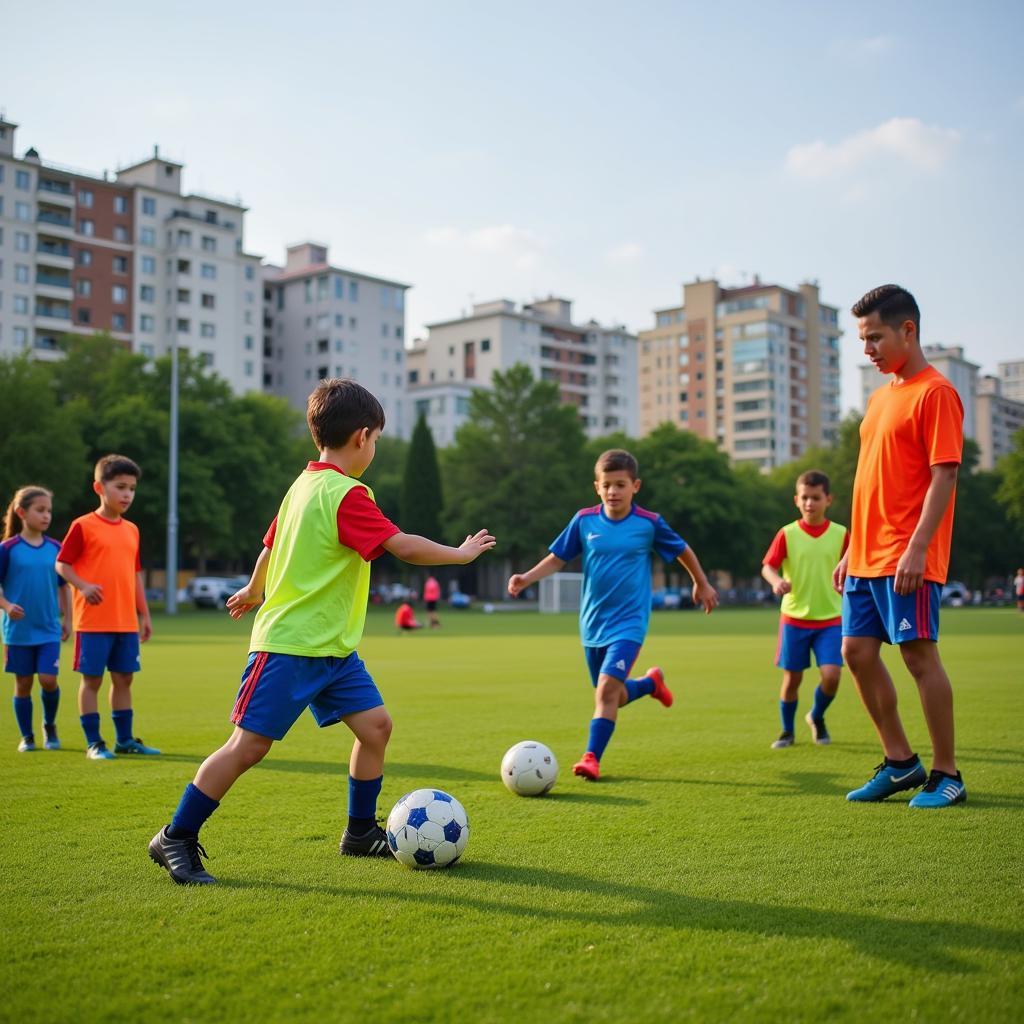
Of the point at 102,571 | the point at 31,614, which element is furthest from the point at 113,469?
the point at 31,614

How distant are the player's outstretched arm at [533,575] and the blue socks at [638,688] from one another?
1020 mm

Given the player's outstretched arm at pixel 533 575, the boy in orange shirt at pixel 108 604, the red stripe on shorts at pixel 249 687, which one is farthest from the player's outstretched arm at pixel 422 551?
the boy in orange shirt at pixel 108 604

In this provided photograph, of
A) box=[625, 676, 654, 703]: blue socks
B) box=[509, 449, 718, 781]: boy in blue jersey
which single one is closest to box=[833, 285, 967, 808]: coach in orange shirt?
box=[509, 449, 718, 781]: boy in blue jersey

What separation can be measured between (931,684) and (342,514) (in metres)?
3.35

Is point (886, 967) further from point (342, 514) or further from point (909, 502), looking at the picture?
point (909, 502)

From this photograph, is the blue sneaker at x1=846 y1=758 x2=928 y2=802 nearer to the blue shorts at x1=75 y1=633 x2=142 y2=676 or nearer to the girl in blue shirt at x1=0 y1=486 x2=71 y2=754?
the blue shorts at x1=75 y1=633 x2=142 y2=676

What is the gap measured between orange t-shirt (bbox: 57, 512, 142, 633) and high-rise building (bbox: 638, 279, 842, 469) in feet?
371

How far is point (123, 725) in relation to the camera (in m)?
8.45

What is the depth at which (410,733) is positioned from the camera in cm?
945

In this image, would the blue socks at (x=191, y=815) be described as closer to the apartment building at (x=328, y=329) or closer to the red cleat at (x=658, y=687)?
the red cleat at (x=658, y=687)

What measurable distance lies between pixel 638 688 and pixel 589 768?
3.66ft

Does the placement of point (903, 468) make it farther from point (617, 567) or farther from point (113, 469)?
point (113, 469)

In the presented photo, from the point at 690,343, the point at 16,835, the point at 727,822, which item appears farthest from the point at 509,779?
the point at 690,343

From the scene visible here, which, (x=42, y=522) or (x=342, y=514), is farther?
(x=42, y=522)
